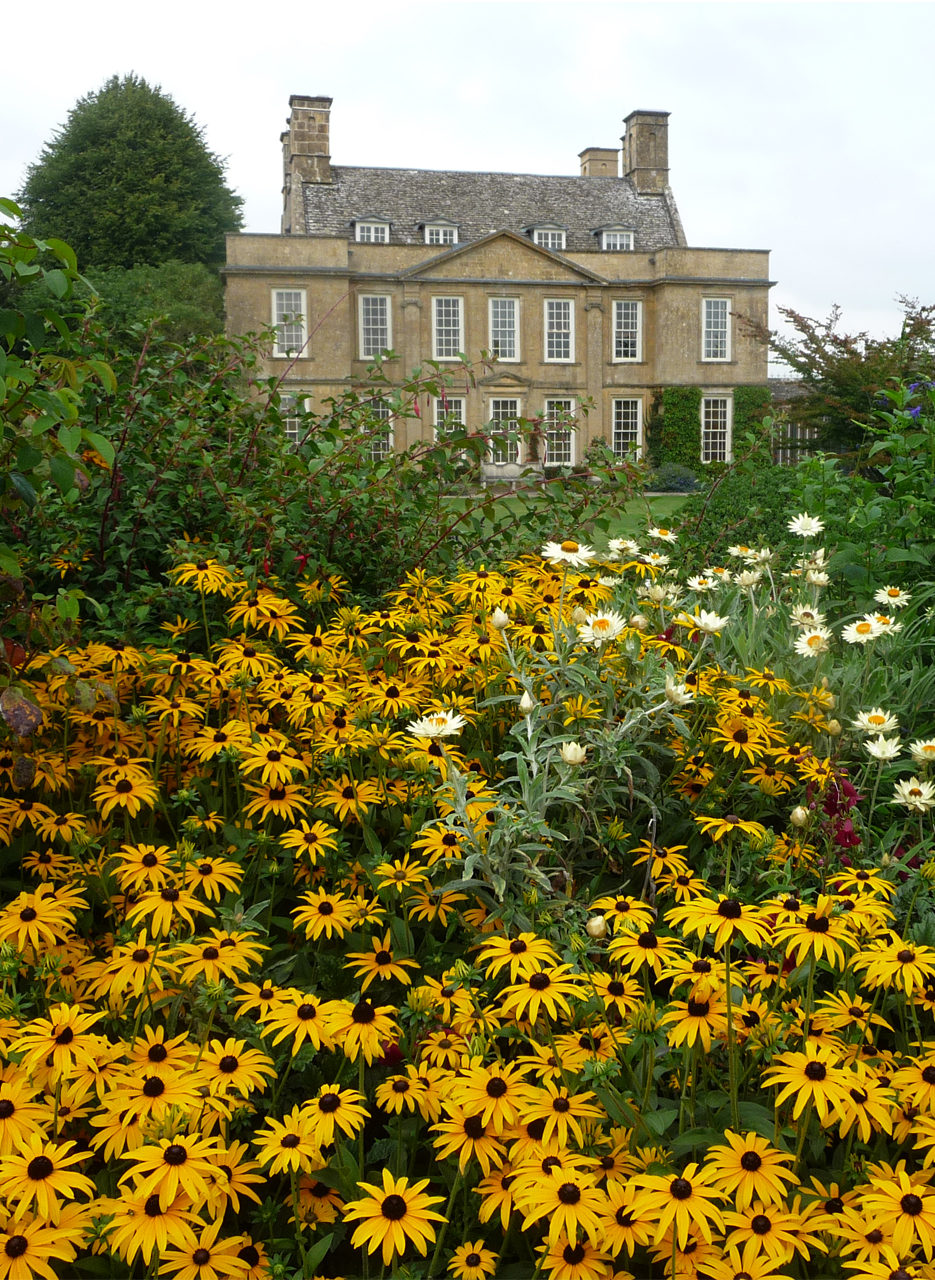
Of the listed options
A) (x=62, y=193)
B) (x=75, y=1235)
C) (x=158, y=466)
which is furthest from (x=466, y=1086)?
(x=62, y=193)

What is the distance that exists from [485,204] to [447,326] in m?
4.60

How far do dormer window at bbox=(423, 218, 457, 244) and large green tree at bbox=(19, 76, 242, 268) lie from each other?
7.80 m

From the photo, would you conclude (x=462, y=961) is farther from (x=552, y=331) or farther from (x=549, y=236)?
(x=549, y=236)

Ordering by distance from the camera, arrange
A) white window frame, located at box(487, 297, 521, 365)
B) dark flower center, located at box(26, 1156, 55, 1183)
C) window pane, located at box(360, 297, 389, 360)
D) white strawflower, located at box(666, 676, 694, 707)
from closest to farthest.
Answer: dark flower center, located at box(26, 1156, 55, 1183), white strawflower, located at box(666, 676, 694, 707), window pane, located at box(360, 297, 389, 360), white window frame, located at box(487, 297, 521, 365)

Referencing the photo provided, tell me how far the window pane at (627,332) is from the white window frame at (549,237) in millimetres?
2772

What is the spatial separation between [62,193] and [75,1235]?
3736 centimetres

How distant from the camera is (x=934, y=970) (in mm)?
1628

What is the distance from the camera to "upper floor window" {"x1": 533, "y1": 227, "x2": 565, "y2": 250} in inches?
1261

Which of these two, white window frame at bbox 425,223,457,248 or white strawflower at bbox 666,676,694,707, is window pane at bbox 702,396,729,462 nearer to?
white window frame at bbox 425,223,457,248

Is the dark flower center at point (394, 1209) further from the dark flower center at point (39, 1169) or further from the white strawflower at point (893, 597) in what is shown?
the white strawflower at point (893, 597)

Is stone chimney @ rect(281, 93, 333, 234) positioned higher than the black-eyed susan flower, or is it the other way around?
stone chimney @ rect(281, 93, 333, 234)

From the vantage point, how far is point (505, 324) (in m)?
31.2

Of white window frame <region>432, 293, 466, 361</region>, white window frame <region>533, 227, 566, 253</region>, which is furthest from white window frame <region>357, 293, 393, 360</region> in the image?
white window frame <region>533, 227, 566, 253</region>

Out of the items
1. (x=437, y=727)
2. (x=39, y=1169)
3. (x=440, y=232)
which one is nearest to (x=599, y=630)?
(x=437, y=727)
